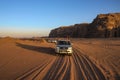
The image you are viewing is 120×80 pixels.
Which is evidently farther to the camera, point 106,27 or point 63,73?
point 106,27

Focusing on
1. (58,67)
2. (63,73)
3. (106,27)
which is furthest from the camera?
(106,27)

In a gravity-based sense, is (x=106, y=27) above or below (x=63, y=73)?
above

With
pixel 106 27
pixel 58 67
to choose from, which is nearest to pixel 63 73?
pixel 58 67

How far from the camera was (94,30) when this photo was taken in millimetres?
124312

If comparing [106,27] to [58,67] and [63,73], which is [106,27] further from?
[63,73]

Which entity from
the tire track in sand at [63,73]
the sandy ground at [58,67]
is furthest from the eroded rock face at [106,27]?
the tire track in sand at [63,73]

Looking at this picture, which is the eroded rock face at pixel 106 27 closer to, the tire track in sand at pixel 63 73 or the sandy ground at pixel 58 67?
the sandy ground at pixel 58 67

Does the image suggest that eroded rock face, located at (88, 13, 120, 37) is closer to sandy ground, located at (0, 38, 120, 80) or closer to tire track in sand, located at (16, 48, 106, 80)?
sandy ground, located at (0, 38, 120, 80)

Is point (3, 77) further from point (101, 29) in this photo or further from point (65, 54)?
point (101, 29)

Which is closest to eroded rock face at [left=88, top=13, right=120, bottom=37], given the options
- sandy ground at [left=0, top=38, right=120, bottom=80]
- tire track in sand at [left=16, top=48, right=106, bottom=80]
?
sandy ground at [left=0, top=38, right=120, bottom=80]

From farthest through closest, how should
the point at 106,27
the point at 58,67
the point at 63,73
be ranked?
the point at 106,27 → the point at 58,67 → the point at 63,73

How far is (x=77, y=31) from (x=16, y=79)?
151668 mm

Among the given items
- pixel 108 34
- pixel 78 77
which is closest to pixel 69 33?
pixel 108 34

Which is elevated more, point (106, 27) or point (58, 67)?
point (106, 27)
